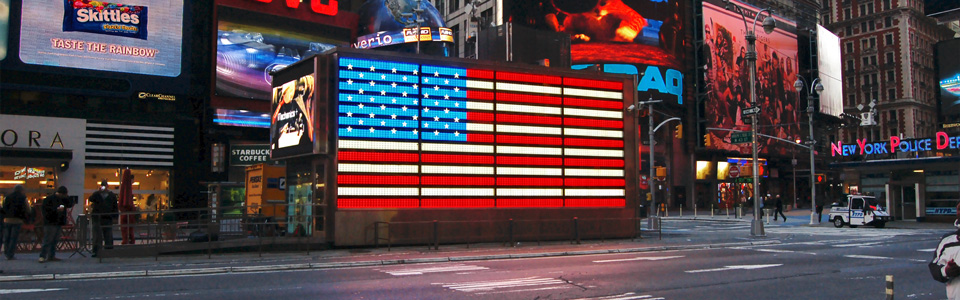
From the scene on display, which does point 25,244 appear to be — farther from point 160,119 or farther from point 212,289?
point 160,119

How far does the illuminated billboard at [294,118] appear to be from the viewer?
21.9m

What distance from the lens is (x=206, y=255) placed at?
19562mm

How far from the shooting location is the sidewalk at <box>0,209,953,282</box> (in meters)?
15.5

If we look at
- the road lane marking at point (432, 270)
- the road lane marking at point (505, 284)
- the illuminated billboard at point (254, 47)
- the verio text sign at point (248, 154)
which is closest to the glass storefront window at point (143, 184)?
the verio text sign at point (248, 154)

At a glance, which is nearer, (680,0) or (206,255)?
(206,255)

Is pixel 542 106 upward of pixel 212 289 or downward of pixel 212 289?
upward

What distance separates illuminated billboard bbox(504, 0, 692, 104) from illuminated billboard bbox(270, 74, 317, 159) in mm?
45268

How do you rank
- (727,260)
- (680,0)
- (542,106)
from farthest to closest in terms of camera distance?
(680,0) → (542,106) → (727,260)

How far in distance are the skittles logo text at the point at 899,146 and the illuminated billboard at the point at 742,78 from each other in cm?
2353

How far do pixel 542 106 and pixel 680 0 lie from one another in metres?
53.9

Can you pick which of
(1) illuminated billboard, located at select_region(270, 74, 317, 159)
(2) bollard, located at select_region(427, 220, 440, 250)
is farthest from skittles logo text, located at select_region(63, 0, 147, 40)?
(2) bollard, located at select_region(427, 220, 440, 250)

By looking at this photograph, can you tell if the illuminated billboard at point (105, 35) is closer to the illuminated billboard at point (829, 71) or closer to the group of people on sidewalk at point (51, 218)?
the group of people on sidewalk at point (51, 218)

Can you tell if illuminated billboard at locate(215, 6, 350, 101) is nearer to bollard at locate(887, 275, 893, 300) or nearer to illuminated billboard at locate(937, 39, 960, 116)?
bollard at locate(887, 275, 893, 300)

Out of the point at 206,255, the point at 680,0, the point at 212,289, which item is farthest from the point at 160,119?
the point at 680,0
